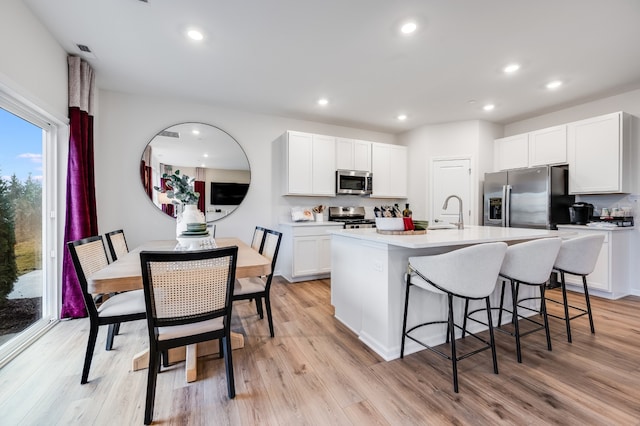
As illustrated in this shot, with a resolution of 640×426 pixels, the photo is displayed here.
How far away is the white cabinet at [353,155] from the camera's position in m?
4.61

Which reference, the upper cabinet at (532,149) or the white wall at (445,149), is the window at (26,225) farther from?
the upper cabinet at (532,149)

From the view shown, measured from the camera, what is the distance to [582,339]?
230 centimetres

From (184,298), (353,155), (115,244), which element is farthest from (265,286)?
(353,155)

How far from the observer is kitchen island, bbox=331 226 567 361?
6.50ft

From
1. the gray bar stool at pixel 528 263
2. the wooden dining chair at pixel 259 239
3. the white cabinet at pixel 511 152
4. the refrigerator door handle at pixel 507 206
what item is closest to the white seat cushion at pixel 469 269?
the gray bar stool at pixel 528 263

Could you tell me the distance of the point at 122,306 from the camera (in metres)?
1.79

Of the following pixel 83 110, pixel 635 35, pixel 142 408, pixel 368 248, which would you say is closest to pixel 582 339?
pixel 368 248

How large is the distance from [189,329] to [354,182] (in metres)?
3.64

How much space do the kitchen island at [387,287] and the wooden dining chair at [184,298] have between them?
1067mm

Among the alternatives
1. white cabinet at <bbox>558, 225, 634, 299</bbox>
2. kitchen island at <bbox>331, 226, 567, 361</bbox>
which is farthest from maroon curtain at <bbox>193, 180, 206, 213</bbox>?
white cabinet at <bbox>558, 225, 634, 299</bbox>

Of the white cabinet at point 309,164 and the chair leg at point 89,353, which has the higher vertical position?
the white cabinet at point 309,164

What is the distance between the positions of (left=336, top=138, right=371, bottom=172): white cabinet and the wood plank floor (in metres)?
2.96

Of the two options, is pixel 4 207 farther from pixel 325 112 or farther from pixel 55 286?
pixel 325 112

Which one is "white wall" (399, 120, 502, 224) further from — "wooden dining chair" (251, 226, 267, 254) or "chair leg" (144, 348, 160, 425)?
"chair leg" (144, 348, 160, 425)
